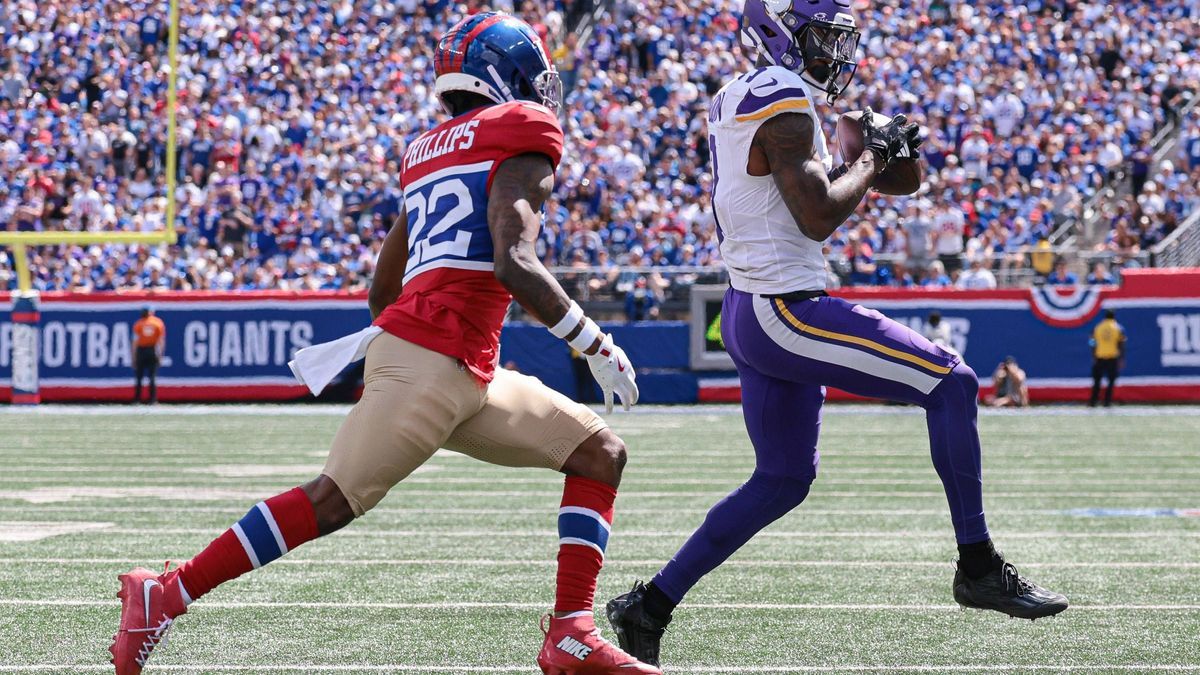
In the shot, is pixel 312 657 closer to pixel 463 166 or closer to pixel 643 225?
pixel 463 166

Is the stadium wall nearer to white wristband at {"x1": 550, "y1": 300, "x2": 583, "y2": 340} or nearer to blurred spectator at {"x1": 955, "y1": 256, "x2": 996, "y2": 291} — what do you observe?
blurred spectator at {"x1": 955, "y1": 256, "x2": 996, "y2": 291}

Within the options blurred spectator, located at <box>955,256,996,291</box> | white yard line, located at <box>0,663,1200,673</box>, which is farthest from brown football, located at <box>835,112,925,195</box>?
blurred spectator, located at <box>955,256,996,291</box>

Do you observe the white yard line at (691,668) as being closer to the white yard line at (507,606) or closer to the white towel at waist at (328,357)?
the white towel at waist at (328,357)

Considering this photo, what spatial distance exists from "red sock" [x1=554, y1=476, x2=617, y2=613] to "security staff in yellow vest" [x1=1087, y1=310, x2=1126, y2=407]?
15.5 meters

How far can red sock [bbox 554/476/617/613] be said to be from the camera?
4094mm

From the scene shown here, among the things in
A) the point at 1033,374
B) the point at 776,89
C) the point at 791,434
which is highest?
the point at 776,89

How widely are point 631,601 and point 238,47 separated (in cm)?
2281

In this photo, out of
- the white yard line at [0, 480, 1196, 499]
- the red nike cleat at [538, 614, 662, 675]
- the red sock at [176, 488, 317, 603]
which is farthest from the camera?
the white yard line at [0, 480, 1196, 499]

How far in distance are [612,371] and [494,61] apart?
900 mm

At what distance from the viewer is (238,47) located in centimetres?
2600

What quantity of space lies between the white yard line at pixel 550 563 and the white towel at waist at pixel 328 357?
2.57 meters

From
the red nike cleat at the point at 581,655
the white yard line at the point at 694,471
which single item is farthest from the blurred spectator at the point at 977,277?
the red nike cleat at the point at 581,655

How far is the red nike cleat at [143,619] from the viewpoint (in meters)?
3.91

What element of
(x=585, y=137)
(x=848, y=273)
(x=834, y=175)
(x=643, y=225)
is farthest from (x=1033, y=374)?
(x=834, y=175)
